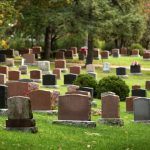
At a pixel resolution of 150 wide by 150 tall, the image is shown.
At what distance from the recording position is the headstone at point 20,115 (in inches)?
526

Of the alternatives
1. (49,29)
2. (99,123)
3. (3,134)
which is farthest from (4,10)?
(49,29)

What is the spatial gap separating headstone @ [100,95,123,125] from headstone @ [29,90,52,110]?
2040 mm

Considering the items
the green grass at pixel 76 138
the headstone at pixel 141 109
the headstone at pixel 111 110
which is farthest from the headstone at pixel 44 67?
the headstone at pixel 111 110

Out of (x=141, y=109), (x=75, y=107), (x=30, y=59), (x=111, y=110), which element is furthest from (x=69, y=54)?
(x=75, y=107)

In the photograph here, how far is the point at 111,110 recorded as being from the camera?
55.0 ft

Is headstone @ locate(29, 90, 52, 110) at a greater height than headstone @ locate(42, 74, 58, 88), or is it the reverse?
headstone @ locate(29, 90, 52, 110)

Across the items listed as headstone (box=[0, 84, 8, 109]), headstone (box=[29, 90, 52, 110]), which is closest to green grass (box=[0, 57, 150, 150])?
headstone (box=[0, 84, 8, 109])

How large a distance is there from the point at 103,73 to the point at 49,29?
9657 millimetres

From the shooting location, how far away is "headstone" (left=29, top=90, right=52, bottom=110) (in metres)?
17.8

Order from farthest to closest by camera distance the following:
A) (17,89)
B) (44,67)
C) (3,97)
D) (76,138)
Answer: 1. (44,67)
2. (17,89)
3. (3,97)
4. (76,138)

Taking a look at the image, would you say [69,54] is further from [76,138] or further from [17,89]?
[76,138]

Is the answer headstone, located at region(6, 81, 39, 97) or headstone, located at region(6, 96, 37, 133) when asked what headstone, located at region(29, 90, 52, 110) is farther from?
headstone, located at region(6, 96, 37, 133)

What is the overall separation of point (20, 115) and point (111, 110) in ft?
13.5

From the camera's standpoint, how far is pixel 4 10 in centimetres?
2000
